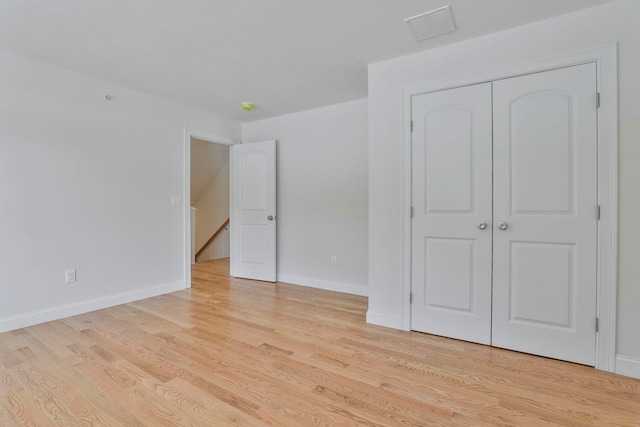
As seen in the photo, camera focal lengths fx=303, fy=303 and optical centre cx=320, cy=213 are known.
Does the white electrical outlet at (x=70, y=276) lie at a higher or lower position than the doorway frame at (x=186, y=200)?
lower

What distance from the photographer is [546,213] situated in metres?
2.08

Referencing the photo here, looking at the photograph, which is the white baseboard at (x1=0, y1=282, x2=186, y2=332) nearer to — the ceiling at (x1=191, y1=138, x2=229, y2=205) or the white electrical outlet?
the white electrical outlet

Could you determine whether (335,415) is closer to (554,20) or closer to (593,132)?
(593,132)

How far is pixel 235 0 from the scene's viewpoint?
1.88m

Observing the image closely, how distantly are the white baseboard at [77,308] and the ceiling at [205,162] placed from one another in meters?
2.79

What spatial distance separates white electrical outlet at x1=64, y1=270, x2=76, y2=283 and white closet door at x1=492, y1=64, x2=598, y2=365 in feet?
12.1

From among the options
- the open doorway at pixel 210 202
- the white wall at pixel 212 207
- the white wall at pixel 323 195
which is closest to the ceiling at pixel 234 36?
the white wall at pixel 323 195

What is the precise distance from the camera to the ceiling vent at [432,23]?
200 centimetres

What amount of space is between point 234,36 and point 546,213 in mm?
2577

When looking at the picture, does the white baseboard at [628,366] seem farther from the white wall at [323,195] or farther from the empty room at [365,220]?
the white wall at [323,195]

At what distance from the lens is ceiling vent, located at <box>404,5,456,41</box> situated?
2002 mm

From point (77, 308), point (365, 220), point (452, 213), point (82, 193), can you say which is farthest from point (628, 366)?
point (82, 193)

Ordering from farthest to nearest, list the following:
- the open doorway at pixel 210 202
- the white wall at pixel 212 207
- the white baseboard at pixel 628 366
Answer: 1. the white wall at pixel 212 207
2. the open doorway at pixel 210 202
3. the white baseboard at pixel 628 366

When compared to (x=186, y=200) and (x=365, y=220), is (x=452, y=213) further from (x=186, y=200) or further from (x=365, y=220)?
(x=186, y=200)
